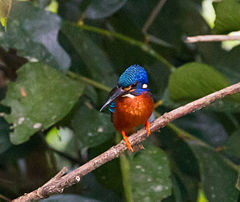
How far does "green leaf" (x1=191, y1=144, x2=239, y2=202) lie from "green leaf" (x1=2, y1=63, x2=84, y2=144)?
524 millimetres

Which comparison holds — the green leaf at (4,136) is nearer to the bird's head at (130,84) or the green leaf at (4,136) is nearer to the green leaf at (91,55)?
the green leaf at (91,55)

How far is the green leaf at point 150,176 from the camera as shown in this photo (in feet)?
3.67

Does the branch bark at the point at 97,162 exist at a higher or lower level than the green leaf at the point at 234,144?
higher

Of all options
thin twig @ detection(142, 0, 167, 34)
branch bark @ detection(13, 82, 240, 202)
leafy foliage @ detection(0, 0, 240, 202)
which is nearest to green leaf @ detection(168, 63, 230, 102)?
leafy foliage @ detection(0, 0, 240, 202)

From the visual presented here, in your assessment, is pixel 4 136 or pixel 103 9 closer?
pixel 4 136

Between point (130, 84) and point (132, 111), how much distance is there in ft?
0.55

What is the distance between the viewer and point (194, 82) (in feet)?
3.64

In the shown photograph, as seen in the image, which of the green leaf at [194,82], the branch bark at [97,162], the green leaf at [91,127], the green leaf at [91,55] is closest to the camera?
→ the branch bark at [97,162]

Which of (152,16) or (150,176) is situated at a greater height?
(152,16)

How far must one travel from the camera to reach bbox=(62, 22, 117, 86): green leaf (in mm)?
1397

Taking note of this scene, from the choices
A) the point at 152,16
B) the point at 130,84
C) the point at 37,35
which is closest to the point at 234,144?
the point at 130,84

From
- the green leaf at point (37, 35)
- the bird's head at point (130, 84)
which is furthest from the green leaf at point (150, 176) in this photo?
the green leaf at point (37, 35)

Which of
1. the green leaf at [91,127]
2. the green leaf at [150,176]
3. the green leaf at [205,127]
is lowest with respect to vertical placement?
the green leaf at [205,127]

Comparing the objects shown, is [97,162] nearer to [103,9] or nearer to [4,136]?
[4,136]
